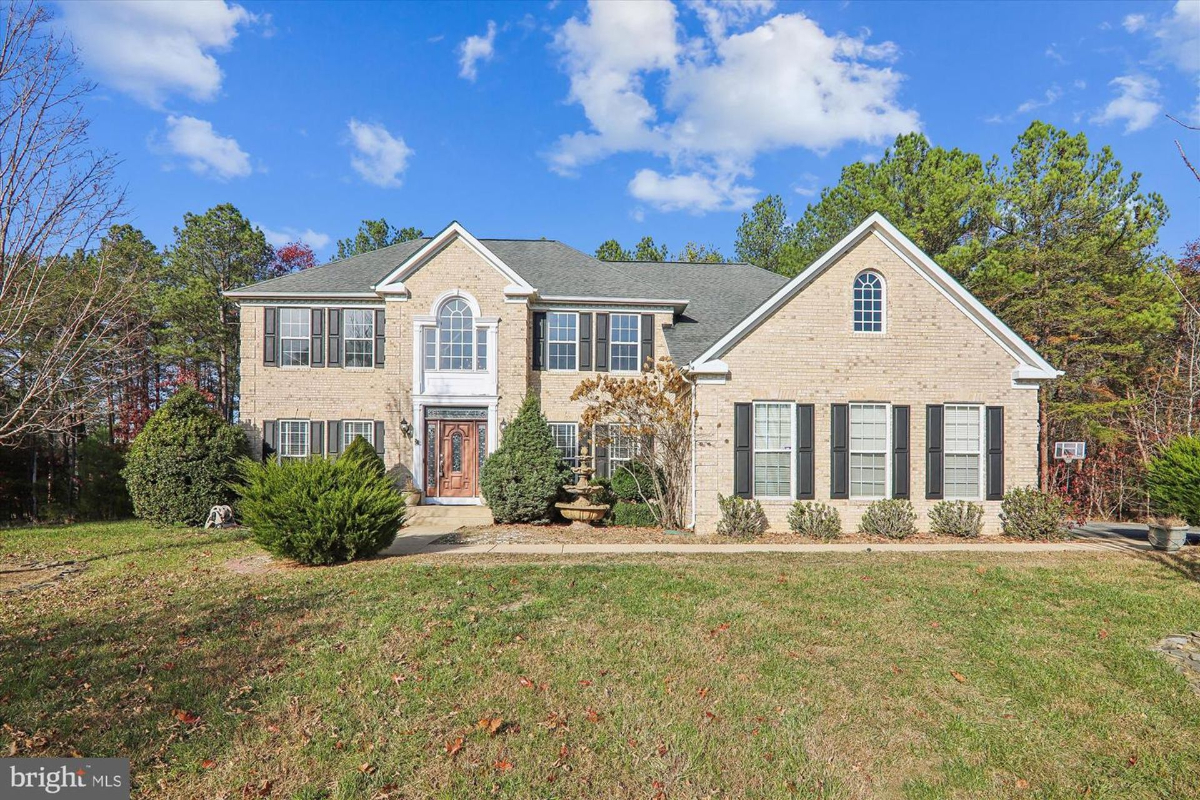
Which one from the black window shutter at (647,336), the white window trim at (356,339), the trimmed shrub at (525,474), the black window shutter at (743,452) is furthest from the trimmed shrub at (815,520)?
the white window trim at (356,339)

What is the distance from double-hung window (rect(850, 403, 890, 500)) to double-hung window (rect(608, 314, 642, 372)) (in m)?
6.48

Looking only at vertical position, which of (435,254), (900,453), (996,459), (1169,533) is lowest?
(1169,533)

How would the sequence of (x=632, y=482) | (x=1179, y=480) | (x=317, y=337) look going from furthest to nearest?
(x=317, y=337) < (x=632, y=482) < (x=1179, y=480)

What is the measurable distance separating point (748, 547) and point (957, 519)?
5.27 m

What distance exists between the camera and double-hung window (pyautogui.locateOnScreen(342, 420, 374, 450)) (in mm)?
16875

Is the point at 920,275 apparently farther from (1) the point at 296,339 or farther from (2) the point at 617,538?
(1) the point at 296,339

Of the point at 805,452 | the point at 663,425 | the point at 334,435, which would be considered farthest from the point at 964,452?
the point at 334,435

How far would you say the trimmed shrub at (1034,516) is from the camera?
499 inches

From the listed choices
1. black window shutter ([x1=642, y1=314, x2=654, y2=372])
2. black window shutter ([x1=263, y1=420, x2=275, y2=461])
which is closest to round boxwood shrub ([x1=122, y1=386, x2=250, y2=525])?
black window shutter ([x1=263, y1=420, x2=275, y2=461])

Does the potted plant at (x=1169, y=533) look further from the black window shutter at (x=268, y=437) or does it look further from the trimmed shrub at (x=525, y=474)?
the black window shutter at (x=268, y=437)

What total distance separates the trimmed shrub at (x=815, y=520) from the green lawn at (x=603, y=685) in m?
3.70

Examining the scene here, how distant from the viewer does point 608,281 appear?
1806 cm

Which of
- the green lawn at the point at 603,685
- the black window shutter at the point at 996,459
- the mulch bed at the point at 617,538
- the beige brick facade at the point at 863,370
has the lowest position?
the mulch bed at the point at 617,538

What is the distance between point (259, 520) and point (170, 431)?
22.1 ft
